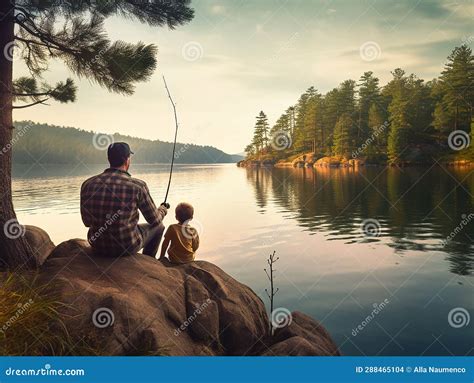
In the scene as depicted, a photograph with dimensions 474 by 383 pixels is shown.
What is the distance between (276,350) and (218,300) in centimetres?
104

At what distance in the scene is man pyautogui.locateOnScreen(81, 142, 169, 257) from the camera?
15.2 ft

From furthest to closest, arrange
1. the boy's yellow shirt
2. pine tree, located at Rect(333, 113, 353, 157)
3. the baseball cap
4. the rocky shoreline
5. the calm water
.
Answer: pine tree, located at Rect(333, 113, 353, 157) < the rocky shoreline < the calm water < the boy's yellow shirt < the baseball cap

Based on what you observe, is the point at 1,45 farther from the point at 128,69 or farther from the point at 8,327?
the point at 8,327

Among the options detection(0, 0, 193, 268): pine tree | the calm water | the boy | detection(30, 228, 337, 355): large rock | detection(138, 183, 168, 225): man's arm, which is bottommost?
the calm water

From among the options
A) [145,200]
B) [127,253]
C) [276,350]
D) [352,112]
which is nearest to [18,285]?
[127,253]

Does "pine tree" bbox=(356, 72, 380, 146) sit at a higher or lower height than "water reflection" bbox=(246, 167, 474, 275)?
higher

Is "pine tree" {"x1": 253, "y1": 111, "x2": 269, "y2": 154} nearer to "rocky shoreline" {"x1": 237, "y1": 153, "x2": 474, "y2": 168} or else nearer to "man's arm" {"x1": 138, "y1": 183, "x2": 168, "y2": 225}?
"rocky shoreline" {"x1": 237, "y1": 153, "x2": 474, "y2": 168}

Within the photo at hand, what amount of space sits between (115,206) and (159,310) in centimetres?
133

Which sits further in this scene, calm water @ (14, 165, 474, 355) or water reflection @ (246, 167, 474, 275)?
water reflection @ (246, 167, 474, 275)

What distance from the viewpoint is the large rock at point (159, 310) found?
3836mm

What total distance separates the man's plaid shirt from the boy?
3.34 feet

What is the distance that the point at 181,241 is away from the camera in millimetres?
5816

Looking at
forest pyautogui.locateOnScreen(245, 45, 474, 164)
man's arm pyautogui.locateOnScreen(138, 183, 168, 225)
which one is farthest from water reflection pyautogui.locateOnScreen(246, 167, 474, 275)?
forest pyautogui.locateOnScreen(245, 45, 474, 164)

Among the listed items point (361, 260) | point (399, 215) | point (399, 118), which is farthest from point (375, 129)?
point (361, 260)
